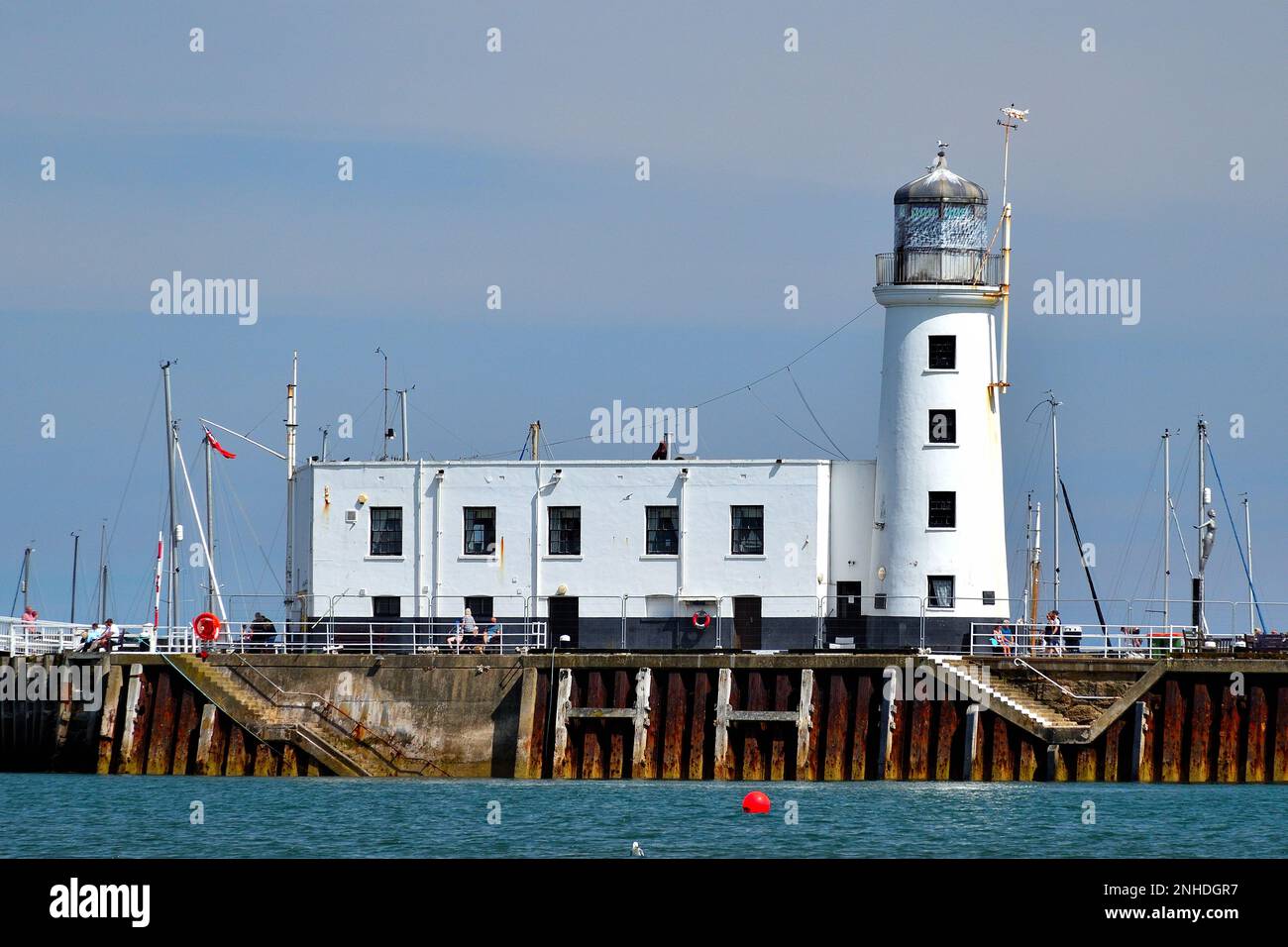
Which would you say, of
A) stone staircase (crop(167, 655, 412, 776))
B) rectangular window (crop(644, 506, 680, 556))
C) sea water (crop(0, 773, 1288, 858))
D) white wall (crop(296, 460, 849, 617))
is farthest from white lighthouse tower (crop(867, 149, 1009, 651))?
stone staircase (crop(167, 655, 412, 776))

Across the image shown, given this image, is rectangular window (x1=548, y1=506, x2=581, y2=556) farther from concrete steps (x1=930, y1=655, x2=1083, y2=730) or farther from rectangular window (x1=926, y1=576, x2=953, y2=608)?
concrete steps (x1=930, y1=655, x2=1083, y2=730)

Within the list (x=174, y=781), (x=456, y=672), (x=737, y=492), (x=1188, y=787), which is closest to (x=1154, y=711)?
(x=1188, y=787)

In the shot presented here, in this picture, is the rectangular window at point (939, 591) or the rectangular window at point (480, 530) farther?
the rectangular window at point (480, 530)

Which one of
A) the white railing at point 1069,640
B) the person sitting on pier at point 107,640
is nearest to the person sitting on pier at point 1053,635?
the white railing at point 1069,640

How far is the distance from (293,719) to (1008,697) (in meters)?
16.2

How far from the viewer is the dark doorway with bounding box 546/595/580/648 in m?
50.2

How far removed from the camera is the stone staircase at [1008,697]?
145 feet

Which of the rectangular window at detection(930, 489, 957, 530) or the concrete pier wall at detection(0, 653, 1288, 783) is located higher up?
the rectangular window at detection(930, 489, 957, 530)

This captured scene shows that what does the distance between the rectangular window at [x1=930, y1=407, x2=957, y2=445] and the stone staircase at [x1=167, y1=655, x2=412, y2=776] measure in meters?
14.7

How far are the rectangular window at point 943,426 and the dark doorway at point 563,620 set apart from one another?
9.77 m

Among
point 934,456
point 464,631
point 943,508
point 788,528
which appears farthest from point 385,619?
point 934,456

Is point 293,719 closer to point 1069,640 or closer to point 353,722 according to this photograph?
point 353,722

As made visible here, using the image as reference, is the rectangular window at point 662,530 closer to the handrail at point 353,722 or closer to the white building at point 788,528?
the white building at point 788,528

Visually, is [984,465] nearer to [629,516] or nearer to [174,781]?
[629,516]
